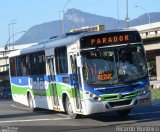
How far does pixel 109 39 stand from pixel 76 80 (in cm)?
171

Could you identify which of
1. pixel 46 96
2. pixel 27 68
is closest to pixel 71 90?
pixel 46 96

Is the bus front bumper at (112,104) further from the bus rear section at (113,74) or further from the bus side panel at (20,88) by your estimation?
the bus side panel at (20,88)

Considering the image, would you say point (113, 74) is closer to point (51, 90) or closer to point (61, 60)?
point (61, 60)

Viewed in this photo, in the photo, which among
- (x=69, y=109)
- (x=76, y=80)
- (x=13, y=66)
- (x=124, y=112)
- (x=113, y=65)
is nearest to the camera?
(x=113, y=65)

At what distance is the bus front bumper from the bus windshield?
1.95ft

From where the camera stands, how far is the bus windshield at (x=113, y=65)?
1659 centimetres

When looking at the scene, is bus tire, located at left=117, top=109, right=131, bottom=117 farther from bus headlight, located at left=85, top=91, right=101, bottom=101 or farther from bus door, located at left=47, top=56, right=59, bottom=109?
bus door, located at left=47, top=56, right=59, bottom=109

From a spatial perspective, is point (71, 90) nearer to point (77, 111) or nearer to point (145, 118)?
point (77, 111)

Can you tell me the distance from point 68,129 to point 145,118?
3089mm

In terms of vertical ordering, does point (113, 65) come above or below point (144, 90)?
above

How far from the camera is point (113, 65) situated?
1667 cm

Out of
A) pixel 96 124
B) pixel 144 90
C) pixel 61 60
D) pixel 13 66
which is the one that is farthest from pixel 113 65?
pixel 13 66

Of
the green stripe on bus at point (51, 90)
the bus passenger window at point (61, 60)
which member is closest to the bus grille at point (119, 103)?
the green stripe on bus at point (51, 90)

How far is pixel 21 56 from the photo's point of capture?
81.9ft
